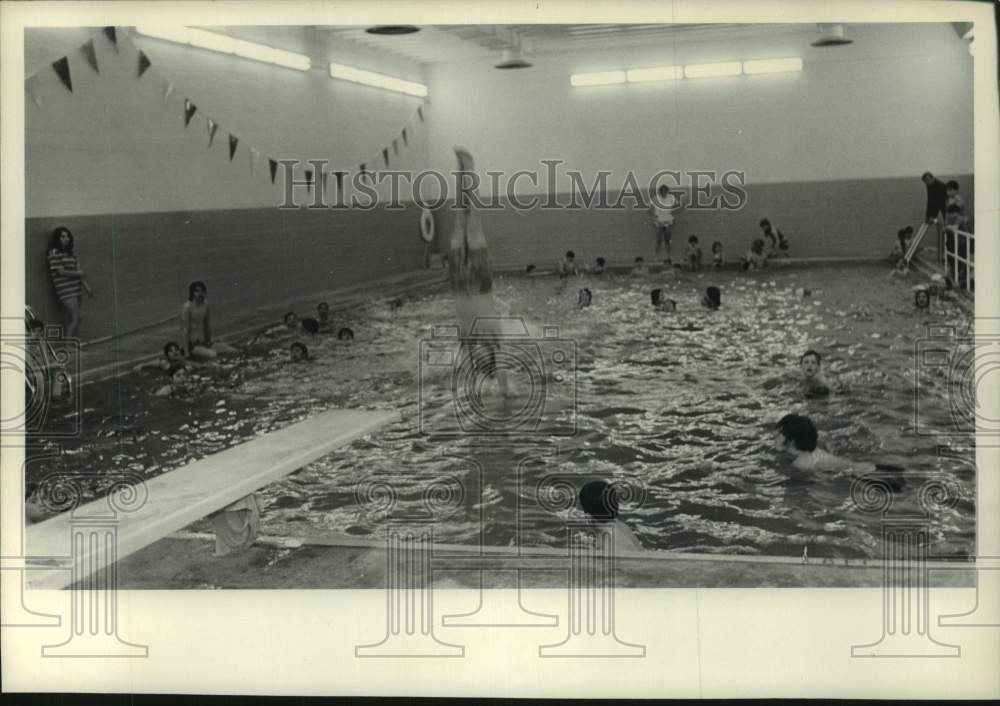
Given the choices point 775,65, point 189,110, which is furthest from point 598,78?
point 189,110

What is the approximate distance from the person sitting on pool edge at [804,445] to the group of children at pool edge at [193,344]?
2.10m

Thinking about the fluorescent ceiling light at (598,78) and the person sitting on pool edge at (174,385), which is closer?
the fluorescent ceiling light at (598,78)

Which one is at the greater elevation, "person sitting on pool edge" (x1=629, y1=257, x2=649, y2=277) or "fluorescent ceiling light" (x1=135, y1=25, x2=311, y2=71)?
"fluorescent ceiling light" (x1=135, y1=25, x2=311, y2=71)

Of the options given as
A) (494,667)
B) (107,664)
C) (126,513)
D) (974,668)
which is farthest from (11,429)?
(974,668)

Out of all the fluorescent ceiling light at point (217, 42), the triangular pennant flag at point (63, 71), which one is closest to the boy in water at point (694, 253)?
the fluorescent ceiling light at point (217, 42)

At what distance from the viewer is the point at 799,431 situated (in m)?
4.92

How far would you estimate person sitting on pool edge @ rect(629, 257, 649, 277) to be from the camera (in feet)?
16.5

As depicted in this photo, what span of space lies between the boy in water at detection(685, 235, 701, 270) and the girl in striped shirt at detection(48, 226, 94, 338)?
2.85m

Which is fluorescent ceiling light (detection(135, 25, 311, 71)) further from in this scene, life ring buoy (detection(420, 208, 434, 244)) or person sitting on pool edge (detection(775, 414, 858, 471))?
person sitting on pool edge (detection(775, 414, 858, 471))

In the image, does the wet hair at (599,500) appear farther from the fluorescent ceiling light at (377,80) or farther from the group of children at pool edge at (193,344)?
the fluorescent ceiling light at (377,80)

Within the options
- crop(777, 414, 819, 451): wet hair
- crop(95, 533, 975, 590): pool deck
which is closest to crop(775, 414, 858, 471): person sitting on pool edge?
crop(777, 414, 819, 451): wet hair

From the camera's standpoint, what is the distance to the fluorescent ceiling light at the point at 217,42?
498 centimetres

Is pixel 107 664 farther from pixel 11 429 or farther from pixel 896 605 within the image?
pixel 896 605

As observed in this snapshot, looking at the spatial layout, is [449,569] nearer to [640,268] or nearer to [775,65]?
[640,268]
